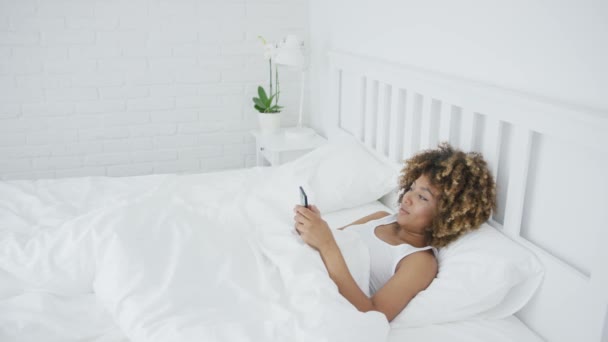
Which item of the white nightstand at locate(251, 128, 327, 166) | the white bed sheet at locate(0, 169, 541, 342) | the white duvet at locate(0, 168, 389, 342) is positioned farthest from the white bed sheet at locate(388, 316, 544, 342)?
the white nightstand at locate(251, 128, 327, 166)

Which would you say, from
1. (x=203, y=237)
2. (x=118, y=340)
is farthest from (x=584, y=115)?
(x=118, y=340)

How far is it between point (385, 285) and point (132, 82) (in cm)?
200

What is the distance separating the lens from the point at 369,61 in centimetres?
207

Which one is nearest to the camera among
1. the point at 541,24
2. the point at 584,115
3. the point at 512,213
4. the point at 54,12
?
the point at 584,115

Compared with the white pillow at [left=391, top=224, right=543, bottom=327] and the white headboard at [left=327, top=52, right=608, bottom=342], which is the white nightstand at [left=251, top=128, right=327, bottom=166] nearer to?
the white headboard at [left=327, top=52, right=608, bottom=342]

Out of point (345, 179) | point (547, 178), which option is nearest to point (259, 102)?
point (345, 179)

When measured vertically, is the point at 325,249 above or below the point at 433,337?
above

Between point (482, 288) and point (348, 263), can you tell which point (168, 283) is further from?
point (482, 288)

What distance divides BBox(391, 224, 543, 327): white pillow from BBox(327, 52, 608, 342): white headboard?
0.11 ft

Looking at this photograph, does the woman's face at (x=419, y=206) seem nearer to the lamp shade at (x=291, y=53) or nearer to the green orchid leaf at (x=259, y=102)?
the lamp shade at (x=291, y=53)

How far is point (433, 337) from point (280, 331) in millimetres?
372

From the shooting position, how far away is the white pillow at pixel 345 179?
6.24ft

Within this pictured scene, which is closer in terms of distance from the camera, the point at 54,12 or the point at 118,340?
the point at 118,340

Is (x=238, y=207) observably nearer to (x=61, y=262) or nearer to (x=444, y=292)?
(x=61, y=262)
